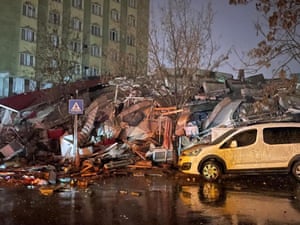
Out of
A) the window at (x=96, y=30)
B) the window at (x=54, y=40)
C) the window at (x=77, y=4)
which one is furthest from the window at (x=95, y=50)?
the window at (x=54, y=40)

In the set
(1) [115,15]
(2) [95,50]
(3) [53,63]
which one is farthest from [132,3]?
(3) [53,63]

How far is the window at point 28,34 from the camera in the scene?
50750 mm

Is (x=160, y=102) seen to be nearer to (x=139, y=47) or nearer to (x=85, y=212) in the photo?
(x=139, y=47)

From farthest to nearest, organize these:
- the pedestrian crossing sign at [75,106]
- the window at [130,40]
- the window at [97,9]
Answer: the window at [130,40], the window at [97,9], the pedestrian crossing sign at [75,106]

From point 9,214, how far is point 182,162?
7.88m

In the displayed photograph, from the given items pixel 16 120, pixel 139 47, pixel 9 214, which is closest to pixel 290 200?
pixel 9 214

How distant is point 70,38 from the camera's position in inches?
1419

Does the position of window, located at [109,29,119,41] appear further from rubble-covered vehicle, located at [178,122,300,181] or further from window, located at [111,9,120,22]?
rubble-covered vehicle, located at [178,122,300,181]

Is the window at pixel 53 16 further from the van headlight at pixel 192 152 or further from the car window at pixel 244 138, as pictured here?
the car window at pixel 244 138

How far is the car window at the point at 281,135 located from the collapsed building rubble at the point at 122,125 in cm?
264

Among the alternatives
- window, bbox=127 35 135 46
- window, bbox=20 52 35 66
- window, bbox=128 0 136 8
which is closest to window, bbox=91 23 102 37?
window, bbox=127 35 135 46

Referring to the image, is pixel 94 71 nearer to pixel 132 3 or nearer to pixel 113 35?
pixel 113 35

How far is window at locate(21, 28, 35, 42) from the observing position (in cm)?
5075

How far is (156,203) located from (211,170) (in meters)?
4.82
